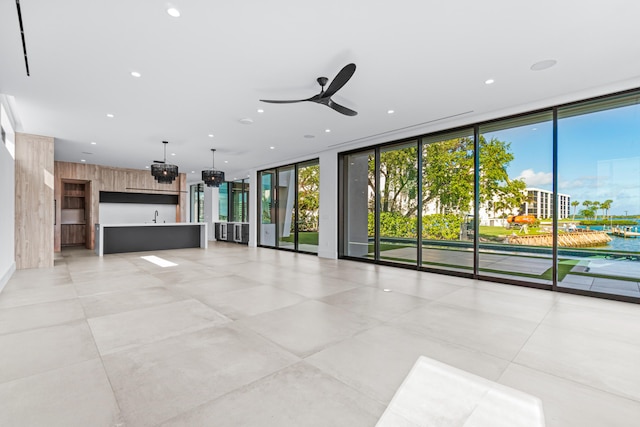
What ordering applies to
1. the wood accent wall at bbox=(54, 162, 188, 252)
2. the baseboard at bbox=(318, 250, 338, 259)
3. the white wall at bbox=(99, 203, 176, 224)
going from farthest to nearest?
the white wall at bbox=(99, 203, 176, 224)
the wood accent wall at bbox=(54, 162, 188, 252)
the baseboard at bbox=(318, 250, 338, 259)

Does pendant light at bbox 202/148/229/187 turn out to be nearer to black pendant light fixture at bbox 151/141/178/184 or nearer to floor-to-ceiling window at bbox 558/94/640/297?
black pendant light fixture at bbox 151/141/178/184

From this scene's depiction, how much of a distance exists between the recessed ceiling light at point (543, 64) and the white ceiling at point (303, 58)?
0.37 feet

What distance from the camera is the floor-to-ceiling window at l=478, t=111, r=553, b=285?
561cm

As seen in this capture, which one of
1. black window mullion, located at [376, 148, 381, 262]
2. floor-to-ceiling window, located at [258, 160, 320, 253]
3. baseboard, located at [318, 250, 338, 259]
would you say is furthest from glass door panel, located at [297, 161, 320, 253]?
black window mullion, located at [376, 148, 381, 262]

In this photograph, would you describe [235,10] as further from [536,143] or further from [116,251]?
[116,251]

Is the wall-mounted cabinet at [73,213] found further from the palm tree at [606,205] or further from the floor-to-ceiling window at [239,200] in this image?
the palm tree at [606,205]

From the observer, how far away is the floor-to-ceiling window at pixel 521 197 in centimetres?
485

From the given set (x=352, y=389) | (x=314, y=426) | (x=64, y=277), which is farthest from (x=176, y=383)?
(x=64, y=277)

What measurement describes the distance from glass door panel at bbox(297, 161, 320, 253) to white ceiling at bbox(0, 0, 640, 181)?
11.1 ft

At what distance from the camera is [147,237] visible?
1062 cm

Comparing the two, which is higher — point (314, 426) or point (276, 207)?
point (276, 207)

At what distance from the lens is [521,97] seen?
5.07 metres

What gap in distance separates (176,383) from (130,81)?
14.2ft

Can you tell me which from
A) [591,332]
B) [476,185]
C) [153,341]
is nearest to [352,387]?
[153,341]
